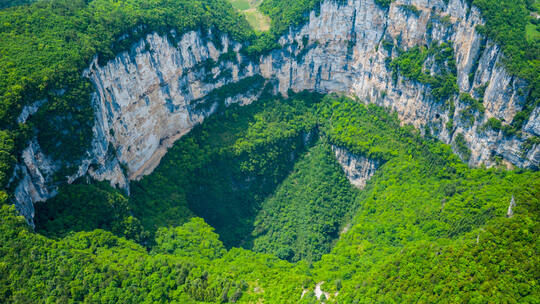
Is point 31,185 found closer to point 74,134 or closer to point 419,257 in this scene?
point 74,134

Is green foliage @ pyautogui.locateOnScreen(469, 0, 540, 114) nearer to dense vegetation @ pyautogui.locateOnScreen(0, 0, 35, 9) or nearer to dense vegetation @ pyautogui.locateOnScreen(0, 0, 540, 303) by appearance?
dense vegetation @ pyautogui.locateOnScreen(0, 0, 540, 303)

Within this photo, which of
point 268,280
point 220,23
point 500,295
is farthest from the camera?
point 220,23

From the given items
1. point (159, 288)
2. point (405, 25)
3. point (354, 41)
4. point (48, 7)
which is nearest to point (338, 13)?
point (354, 41)

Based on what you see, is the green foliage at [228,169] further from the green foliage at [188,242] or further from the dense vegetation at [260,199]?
the green foliage at [188,242]

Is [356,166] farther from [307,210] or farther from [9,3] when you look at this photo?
[9,3]

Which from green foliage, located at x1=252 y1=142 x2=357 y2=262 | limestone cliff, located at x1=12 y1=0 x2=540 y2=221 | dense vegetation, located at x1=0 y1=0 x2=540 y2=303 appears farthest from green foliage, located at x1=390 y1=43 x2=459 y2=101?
green foliage, located at x1=252 y1=142 x2=357 y2=262

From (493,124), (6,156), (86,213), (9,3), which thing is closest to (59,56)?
(6,156)
